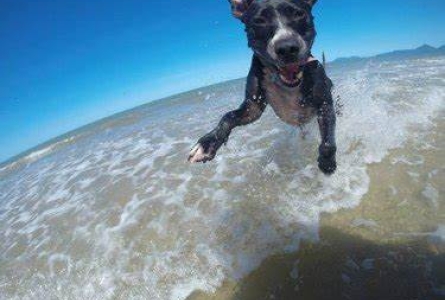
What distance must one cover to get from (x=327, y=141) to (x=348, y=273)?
4.92 feet

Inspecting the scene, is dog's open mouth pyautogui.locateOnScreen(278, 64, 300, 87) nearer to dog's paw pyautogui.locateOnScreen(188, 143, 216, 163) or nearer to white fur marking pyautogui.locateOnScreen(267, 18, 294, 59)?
white fur marking pyautogui.locateOnScreen(267, 18, 294, 59)

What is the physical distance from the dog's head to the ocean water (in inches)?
82.6

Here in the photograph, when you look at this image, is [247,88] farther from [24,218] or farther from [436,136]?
[24,218]

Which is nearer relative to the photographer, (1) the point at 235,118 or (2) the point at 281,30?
(2) the point at 281,30

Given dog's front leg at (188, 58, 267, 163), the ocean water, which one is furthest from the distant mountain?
dog's front leg at (188, 58, 267, 163)

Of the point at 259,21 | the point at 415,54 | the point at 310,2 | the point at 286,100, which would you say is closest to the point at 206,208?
the point at 286,100

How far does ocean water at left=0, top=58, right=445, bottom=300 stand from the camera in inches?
196

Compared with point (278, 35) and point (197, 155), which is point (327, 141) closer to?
point (278, 35)

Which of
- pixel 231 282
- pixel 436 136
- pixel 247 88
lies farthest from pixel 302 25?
pixel 436 136

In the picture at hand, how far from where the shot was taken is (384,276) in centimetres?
→ 381

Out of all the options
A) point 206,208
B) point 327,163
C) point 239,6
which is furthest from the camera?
point 206,208

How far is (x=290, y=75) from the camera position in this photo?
183 inches

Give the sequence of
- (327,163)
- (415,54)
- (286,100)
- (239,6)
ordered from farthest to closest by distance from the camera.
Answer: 1. (415,54)
2. (286,100)
3. (239,6)
4. (327,163)

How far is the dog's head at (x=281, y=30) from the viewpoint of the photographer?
394 centimetres
